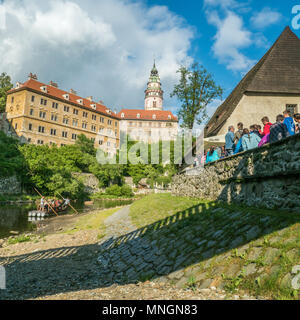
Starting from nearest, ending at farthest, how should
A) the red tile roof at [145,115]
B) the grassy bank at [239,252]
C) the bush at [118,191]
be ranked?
the grassy bank at [239,252], the bush at [118,191], the red tile roof at [145,115]

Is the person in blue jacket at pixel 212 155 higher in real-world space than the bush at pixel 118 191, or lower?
higher

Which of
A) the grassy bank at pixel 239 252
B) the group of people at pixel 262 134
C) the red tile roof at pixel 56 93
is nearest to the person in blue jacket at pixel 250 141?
the group of people at pixel 262 134

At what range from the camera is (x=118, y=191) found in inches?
2307

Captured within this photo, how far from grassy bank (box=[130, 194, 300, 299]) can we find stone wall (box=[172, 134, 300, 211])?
1.97ft

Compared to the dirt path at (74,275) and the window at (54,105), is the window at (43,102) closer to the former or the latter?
the window at (54,105)

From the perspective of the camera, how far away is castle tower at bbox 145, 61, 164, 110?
118m

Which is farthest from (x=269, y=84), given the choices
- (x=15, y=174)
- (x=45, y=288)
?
(x=15, y=174)

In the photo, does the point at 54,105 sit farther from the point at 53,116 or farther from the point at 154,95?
the point at 154,95

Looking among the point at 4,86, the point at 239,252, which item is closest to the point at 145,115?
the point at 4,86

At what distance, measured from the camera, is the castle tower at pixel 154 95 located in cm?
11826

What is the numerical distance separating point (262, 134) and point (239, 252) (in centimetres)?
634

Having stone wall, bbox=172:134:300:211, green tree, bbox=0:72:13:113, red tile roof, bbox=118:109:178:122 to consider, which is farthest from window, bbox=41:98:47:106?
stone wall, bbox=172:134:300:211

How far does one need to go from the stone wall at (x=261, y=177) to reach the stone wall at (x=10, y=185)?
38775mm

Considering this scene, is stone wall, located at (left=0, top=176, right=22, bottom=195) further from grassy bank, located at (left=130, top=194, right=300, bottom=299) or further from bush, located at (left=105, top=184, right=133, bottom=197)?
grassy bank, located at (left=130, top=194, right=300, bottom=299)
